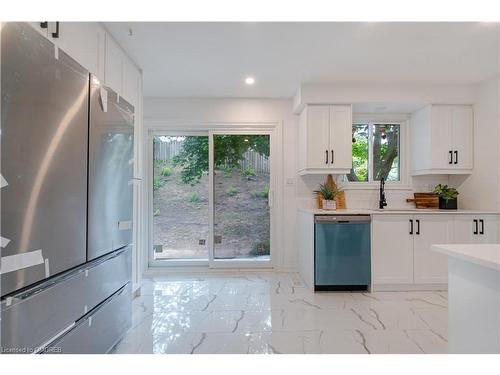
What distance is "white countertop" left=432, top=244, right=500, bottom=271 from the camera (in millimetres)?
1033

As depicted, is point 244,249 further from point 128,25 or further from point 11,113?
point 11,113

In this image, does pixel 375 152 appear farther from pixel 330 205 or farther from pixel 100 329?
pixel 100 329

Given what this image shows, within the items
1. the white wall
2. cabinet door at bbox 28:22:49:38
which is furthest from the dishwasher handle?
cabinet door at bbox 28:22:49:38

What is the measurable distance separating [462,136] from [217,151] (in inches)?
121

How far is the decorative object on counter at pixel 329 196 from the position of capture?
3.69m

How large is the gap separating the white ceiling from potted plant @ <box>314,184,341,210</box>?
131 cm

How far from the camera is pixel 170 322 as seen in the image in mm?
2424

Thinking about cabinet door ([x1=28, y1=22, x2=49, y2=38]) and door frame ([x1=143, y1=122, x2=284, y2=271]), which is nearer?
cabinet door ([x1=28, y1=22, x2=49, y2=38])

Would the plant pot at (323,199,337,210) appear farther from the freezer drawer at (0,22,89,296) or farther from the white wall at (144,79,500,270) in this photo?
the freezer drawer at (0,22,89,296)

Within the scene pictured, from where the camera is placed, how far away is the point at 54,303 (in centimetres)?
125

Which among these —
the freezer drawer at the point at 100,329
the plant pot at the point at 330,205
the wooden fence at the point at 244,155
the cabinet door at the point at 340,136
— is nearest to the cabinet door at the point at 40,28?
the freezer drawer at the point at 100,329

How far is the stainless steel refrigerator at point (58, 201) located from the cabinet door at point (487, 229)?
11.6 feet

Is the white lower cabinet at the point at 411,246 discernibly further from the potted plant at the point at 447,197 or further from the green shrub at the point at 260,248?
the green shrub at the point at 260,248

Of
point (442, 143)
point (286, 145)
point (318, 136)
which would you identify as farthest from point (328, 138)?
point (442, 143)
